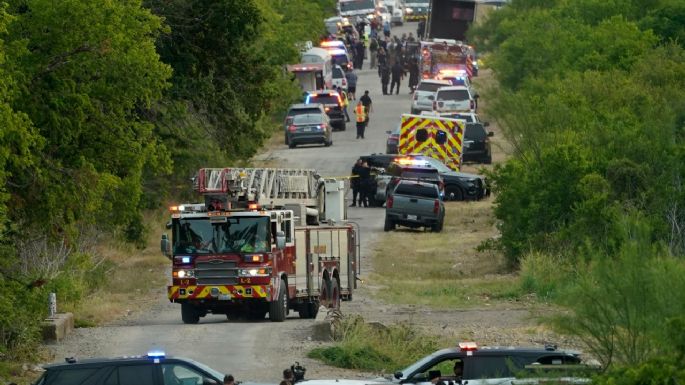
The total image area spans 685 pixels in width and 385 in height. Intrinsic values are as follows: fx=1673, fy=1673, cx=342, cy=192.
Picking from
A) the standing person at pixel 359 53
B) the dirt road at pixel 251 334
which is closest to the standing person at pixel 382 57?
the standing person at pixel 359 53

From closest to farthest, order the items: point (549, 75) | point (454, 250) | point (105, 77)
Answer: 1. point (105, 77)
2. point (454, 250)
3. point (549, 75)

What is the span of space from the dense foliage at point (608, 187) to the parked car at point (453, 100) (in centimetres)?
300

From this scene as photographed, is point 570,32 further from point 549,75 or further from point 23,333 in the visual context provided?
point 23,333

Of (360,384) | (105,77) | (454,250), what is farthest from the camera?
(454,250)

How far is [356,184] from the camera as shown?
2050 inches

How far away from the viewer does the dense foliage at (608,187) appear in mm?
16656

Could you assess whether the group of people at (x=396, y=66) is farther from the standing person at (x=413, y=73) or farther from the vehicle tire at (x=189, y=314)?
the vehicle tire at (x=189, y=314)

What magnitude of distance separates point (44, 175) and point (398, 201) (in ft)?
→ 71.9

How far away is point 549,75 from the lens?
6153 cm

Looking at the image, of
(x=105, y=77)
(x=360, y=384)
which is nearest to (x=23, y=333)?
(x=105, y=77)

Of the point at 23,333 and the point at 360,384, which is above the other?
the point at 360,384

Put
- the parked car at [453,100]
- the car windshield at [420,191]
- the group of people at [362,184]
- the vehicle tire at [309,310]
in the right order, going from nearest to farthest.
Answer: the vehicle tire at [309,310] → the car windshield at [420,191] → the group of people at [362,184] → the parked car at [453,100]

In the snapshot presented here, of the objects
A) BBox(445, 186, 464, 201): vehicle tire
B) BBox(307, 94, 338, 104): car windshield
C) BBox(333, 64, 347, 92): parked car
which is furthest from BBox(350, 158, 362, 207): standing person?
BBox(333, 64, 347, 92): parked car

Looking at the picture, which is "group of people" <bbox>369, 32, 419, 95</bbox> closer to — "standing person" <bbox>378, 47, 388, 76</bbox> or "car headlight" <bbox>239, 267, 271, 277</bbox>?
"standing person" <bbox>378, 47, 388, 76</bbox>
